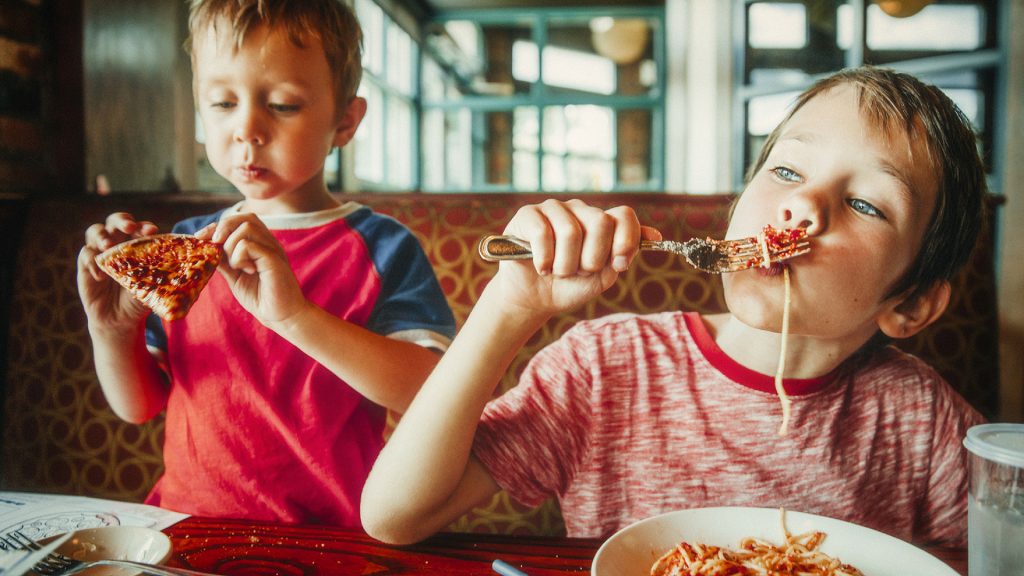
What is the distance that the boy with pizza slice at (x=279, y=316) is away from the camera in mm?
711

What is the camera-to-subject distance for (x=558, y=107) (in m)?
6.77

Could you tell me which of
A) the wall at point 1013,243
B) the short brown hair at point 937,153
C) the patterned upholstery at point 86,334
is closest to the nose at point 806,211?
the short brown hair at point 937,153

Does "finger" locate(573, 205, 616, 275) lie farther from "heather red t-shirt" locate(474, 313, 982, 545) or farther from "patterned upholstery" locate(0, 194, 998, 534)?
"patterned upholstery" locate(0, 194, 998, 534)

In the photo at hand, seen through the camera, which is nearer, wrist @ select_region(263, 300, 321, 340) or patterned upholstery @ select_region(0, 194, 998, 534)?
wrist @ select_region(263, 300, 321, 340)

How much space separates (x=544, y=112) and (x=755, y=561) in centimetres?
653

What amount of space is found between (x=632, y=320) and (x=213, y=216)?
0.61 m

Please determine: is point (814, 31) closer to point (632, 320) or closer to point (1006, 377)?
point (1006, 377)

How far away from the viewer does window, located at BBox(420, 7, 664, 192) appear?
6605 mm

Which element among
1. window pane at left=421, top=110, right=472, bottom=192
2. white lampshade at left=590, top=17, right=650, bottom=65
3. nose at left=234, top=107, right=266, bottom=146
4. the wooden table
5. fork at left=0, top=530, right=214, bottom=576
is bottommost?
the wooden table

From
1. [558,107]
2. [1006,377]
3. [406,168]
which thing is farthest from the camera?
[558,107]

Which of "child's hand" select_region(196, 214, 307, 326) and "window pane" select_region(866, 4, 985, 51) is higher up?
"window pane" select_region(866, 4, 985, 51)

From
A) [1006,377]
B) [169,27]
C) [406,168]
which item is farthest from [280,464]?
[406,168]

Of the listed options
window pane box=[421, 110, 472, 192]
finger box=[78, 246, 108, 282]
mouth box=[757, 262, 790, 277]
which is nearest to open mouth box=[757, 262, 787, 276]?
mouth box=[757, 262, 790, 277]

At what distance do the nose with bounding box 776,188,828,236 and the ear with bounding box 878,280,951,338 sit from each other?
195 millimetres
